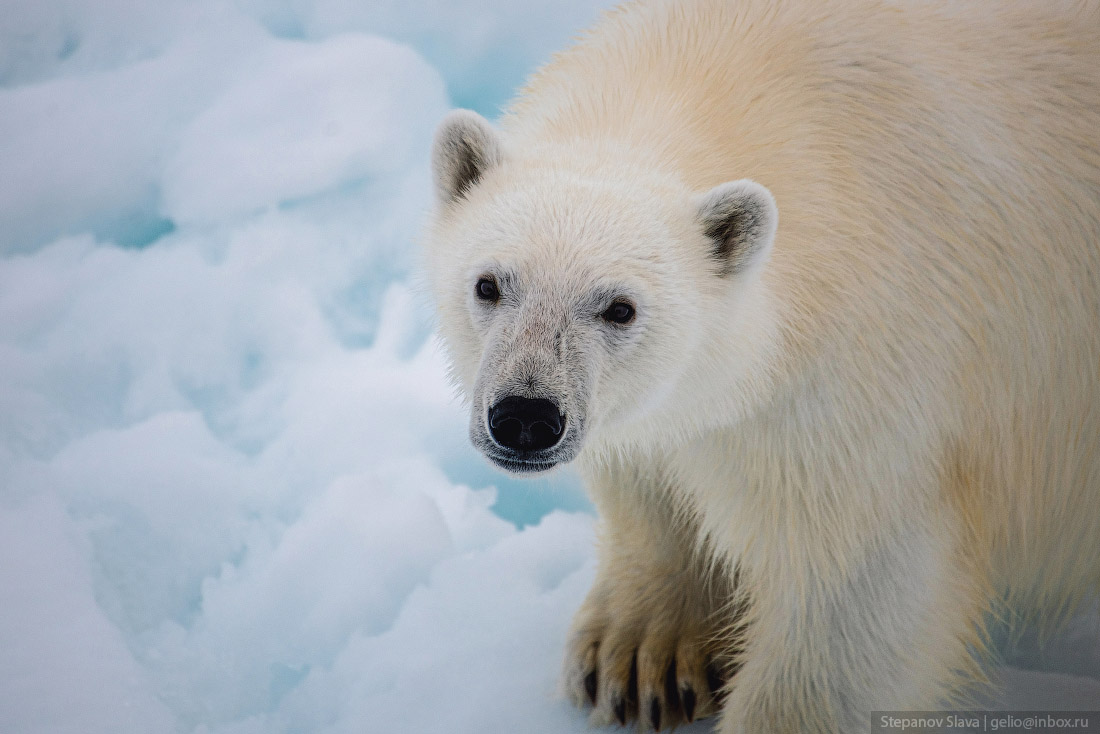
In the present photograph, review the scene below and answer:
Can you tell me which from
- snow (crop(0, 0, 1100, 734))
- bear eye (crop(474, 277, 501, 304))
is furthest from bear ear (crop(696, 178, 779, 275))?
snow (crop(0, 0, 1100, 734))

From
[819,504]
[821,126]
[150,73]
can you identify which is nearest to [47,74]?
[150,73]

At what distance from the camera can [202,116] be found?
4953mm

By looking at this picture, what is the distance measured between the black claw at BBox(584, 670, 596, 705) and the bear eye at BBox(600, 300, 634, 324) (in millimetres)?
1603

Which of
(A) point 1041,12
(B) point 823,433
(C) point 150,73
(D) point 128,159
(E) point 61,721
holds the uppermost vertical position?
(A) point 1041,12

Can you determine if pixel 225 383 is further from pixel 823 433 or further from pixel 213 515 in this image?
pixel 823 433

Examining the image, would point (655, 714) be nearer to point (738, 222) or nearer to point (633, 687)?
point (633, 687)

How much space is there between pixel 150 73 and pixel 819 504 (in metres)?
4.18

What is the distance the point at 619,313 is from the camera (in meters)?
2.13

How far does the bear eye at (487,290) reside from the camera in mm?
2174

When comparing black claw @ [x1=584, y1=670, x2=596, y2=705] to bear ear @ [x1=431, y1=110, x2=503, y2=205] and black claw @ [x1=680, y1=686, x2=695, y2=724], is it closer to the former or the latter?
black claw @ [x1=680, y1=686, x2=695, y2=724]

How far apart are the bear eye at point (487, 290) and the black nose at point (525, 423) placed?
0.98 ft

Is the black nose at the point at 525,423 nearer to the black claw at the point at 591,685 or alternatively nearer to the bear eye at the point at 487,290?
the bear eye at the point at 487,290

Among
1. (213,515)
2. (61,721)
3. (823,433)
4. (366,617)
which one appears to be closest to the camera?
(823,433)

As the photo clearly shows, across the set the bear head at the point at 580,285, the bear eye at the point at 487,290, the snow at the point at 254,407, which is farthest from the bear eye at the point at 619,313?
the snow at the point at 254,407
